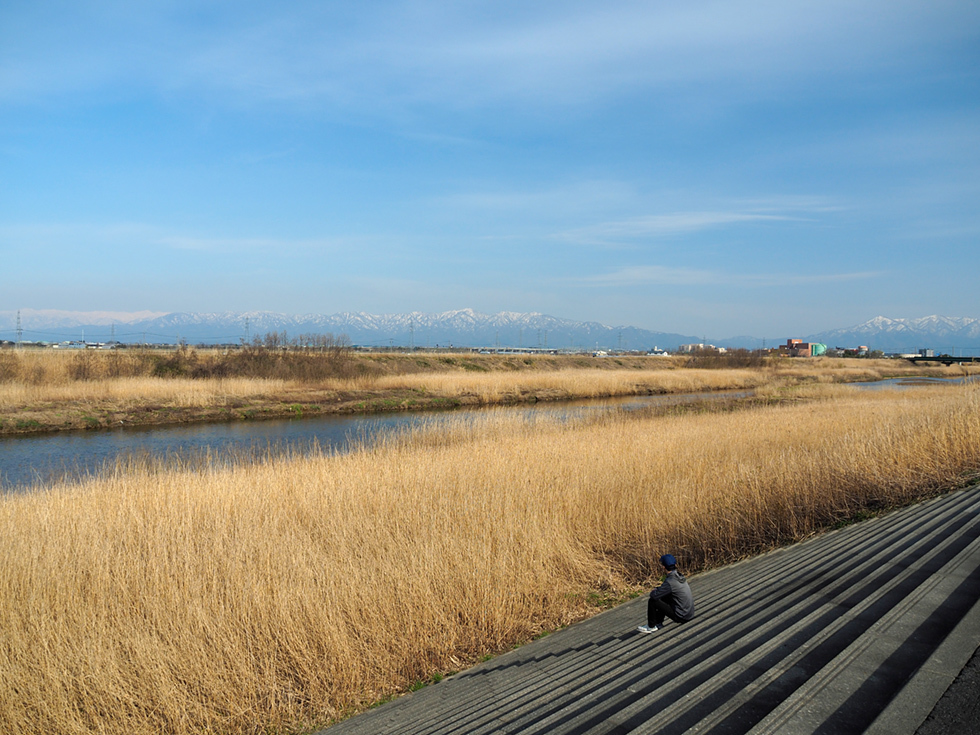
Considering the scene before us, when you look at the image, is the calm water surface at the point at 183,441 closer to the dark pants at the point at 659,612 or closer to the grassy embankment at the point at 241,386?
the grassy embankment at the point at 241,386

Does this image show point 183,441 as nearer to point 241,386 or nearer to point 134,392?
point 134,392

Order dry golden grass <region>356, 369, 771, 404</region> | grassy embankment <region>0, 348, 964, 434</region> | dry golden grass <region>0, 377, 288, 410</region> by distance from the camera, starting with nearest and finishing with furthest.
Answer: grassy embankment <region>0, 348, 964, 434</region> → dry golden grass <region>0, 377, 288, 410</region> → dry golden grass <region>356, 369, 771, 404</region>

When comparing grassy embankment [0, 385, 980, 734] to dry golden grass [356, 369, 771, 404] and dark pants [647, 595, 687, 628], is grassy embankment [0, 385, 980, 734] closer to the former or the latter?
dark pants [647, 595, 687, 628]

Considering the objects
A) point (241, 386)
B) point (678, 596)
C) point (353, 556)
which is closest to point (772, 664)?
point (678, 596)

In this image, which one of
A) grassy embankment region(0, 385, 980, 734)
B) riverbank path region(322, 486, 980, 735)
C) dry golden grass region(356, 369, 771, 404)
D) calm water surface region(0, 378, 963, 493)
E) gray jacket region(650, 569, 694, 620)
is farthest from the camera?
dry golden grass region(356, 369, 771, 404)

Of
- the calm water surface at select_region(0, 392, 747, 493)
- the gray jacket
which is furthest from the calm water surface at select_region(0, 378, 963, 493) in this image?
the gray jacket

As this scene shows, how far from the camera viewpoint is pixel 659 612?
489 centimetres

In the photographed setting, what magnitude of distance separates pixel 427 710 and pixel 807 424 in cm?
1442

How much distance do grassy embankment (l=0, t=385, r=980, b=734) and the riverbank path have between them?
649 millimetres

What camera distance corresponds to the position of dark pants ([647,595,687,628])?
189 inches

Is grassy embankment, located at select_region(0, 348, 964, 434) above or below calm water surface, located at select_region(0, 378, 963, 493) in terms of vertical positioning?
above

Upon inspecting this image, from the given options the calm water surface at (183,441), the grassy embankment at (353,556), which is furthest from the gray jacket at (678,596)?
the calm water surface at (183,441)

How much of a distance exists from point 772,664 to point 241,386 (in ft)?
102

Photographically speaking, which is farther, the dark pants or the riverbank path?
the dark pants
